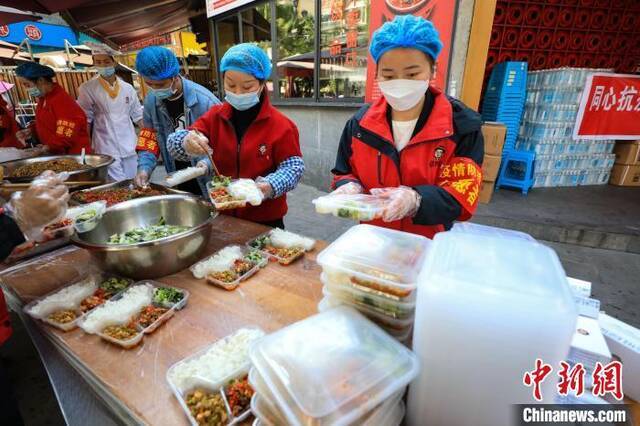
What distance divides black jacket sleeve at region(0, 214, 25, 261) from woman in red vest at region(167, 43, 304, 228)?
1.01 meters

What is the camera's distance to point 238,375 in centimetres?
107

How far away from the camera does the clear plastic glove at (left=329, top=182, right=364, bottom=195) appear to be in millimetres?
1719

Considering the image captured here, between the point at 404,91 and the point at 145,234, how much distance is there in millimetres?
1625

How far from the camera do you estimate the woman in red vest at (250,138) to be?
213 cm

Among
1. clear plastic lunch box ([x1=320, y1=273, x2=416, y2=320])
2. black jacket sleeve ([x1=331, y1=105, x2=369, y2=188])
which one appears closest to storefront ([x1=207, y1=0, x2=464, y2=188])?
black jacket sleeve ([x1=331, y1=105, x2=369, y2=188])

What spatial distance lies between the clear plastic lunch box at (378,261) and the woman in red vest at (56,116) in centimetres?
438

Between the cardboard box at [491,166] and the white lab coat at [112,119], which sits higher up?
the white lab coat at [112,119]

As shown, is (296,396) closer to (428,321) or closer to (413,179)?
(428,321)

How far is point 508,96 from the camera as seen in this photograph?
5.61 m

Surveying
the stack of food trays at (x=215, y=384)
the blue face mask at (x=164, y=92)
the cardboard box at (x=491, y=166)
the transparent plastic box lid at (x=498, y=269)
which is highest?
the blue face mask at (x=164, y=92)

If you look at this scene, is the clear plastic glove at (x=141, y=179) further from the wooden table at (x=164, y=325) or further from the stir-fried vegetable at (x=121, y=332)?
the stir-fried vegetable at (x=121, y=332)

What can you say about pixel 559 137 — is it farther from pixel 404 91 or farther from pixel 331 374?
pixel 331 374

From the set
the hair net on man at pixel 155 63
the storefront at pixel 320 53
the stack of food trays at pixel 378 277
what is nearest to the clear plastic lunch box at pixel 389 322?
the stack of food trays at pixel 378 277

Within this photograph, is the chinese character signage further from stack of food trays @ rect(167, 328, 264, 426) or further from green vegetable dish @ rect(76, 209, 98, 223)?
stack of food trays @ rect(167, 328, 264, 426)
